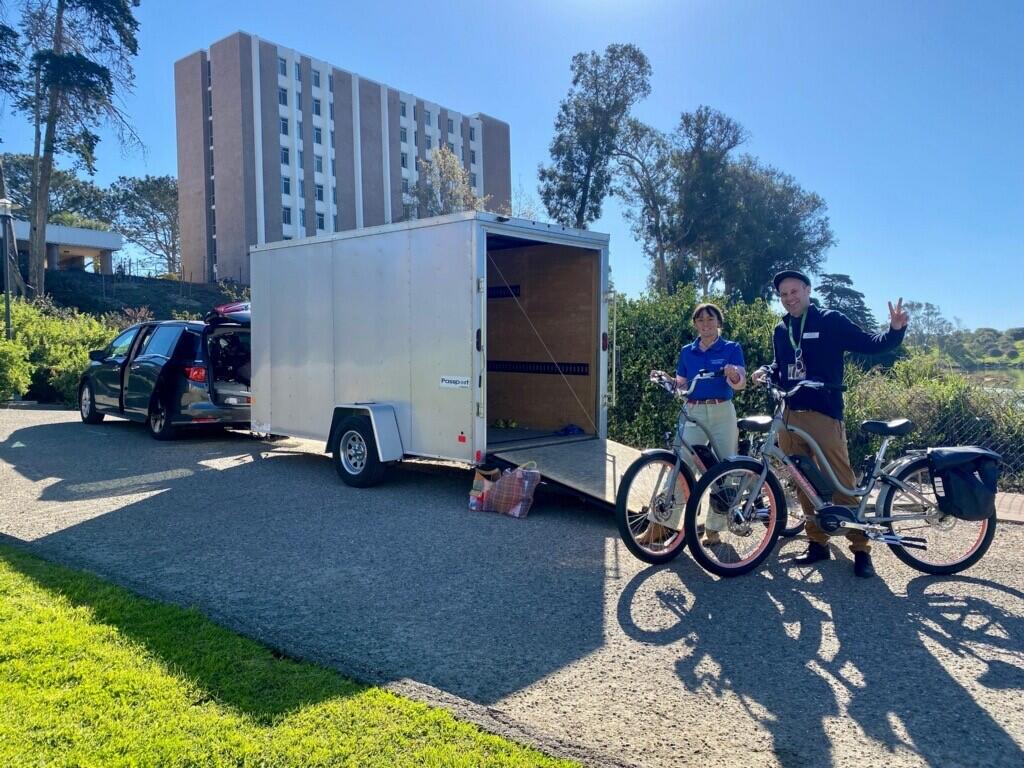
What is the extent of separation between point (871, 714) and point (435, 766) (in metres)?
1.81

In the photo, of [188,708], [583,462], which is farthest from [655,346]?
[188,708]

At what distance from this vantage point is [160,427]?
10.2 m

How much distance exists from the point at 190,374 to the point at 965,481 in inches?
347

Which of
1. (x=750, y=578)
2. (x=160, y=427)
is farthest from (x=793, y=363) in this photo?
(x=160, y=427)

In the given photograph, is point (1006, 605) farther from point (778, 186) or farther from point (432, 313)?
point (778, 186)

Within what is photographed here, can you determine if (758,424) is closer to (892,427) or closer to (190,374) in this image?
(892,427)

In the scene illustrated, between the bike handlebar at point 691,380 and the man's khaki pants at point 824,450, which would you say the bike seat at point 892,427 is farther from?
the bike handlebar at point 691,380

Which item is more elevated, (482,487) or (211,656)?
(482,487)

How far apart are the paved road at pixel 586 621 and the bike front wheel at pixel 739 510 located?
157 mm

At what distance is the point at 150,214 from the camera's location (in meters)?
61.9

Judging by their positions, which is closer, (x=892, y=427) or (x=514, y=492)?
(x=892, y=427)

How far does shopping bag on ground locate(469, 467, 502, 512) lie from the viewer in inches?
259

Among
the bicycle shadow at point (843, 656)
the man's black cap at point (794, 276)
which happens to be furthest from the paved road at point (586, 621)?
the man's black cap at point (794, 276)

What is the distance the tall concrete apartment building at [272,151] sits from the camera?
185ft
